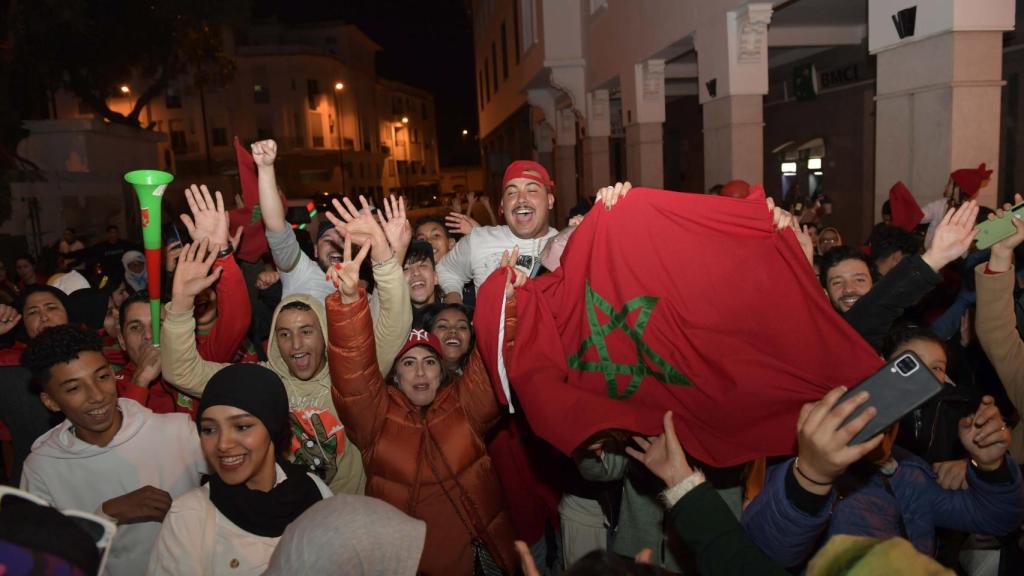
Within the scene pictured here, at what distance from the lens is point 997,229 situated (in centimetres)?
295

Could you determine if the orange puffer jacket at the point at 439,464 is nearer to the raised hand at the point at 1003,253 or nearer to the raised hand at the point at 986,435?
the raised hand at the point at 986,435

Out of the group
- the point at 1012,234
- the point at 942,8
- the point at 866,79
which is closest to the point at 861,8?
the point at 866,79

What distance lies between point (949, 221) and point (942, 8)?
3.07 meters

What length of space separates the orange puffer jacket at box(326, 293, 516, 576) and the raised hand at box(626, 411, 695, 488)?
1083 mm

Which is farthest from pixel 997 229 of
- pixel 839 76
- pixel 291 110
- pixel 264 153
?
pixel 291 110

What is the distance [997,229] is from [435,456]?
8.56 ft

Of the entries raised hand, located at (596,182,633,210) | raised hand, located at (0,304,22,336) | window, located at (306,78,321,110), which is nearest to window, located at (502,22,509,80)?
raised hand, located at (0,304,22,336)

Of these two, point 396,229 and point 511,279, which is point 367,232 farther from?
point 511,279

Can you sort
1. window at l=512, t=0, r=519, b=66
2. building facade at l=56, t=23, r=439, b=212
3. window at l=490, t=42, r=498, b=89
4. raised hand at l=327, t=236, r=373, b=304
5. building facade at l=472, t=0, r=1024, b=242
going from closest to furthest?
1. raised hand at l=327, t=236, r=373, b=304
2. building facade at l=472, t=0, r=1024, b=242
3. window at l=512, t=0, r=519, b=66
4. window at l=490, t=42, r=498, b=89
5. building facade at l=56, t=23, r=439, b=212

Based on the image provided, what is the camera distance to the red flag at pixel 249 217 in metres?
4.54

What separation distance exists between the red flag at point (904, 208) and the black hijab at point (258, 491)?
4.60 meters

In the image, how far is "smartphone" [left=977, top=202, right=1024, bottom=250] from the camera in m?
2.92

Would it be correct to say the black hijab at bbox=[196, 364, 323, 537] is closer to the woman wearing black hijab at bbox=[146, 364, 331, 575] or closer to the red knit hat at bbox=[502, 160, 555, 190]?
the woman wearing black hijab at bbox=[146, 364, 331, 575]

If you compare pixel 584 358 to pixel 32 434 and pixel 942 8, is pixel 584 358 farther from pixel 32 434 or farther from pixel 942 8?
pixel 942 8
